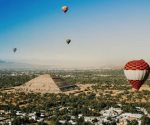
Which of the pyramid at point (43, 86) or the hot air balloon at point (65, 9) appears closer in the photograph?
the hot air balloon at point (65, 9)

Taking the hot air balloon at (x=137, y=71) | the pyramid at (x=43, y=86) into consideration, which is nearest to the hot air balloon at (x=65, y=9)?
the hot air balloon at (x=137, y=71)

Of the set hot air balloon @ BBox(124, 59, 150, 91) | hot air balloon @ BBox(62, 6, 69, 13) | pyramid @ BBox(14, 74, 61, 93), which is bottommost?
pyramid @ BBox(14, 74, 61, 93)

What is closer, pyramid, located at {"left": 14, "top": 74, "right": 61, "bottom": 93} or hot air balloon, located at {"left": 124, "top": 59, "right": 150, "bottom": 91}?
hot air balloon, located at {"left": 124, "top": 59, "right": 150, "bottom": 91}

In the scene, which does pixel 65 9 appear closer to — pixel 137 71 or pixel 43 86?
pixel 137 71

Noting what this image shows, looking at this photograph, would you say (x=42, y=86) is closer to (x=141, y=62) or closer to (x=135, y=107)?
(x=135, y=107)

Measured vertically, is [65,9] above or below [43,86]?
above

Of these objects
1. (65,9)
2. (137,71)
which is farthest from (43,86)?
(137,71)

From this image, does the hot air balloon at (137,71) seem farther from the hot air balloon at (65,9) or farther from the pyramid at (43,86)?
the pyramid at (43,86)

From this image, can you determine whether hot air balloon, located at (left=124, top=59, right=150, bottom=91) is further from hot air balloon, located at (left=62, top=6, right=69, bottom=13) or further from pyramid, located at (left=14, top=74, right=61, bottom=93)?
pyramid, located at (left=14, top=74, right=61, bottom=93)

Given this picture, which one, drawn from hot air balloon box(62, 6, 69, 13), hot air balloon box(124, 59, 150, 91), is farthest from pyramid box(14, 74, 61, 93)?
hot air balloon box(124, 59, 150, 91)

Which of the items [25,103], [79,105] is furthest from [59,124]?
[25,103]

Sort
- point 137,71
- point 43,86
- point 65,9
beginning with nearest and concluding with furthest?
point 137,71
point 65,9
point 43,86
